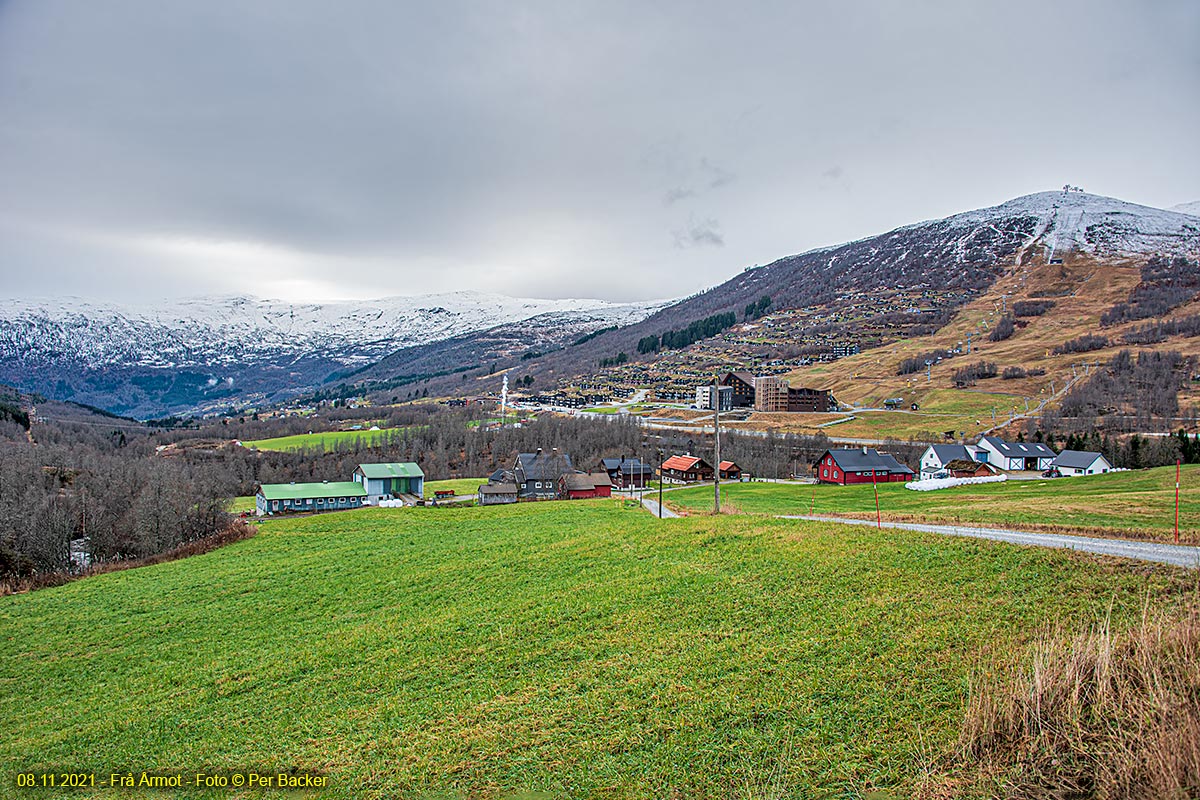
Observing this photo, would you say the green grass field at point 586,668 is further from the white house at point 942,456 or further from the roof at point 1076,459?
the roof at point 1076,459

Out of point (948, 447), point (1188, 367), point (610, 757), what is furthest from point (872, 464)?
point (1188, 367)

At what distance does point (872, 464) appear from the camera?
213ft

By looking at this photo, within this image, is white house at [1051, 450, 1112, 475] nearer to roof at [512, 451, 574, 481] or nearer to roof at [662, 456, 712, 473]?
roof at [662, 456, 712, 473]

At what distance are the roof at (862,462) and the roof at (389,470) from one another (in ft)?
163

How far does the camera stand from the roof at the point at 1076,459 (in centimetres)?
6150

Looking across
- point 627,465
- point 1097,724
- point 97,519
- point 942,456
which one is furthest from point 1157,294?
point 97,519

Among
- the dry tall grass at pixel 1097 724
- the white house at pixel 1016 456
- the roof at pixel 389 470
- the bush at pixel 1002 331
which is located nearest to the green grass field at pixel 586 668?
the dry tall grass at pixel 1097 724

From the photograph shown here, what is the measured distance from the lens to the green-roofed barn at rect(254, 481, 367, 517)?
2598 inches

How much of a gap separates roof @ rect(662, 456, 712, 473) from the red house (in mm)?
13508

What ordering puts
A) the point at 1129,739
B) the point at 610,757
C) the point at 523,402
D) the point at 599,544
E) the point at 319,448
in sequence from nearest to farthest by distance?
the point at 1129,739, the point at 610,757, the point at 599,544, the point at 319,448, the point at 523,402

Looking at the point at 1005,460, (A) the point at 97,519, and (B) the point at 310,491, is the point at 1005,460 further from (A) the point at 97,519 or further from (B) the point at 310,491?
(A) the point at 97,519

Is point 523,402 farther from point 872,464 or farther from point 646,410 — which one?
point 872,464

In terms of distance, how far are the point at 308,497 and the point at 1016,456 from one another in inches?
3184

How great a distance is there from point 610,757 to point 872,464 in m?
64.8
